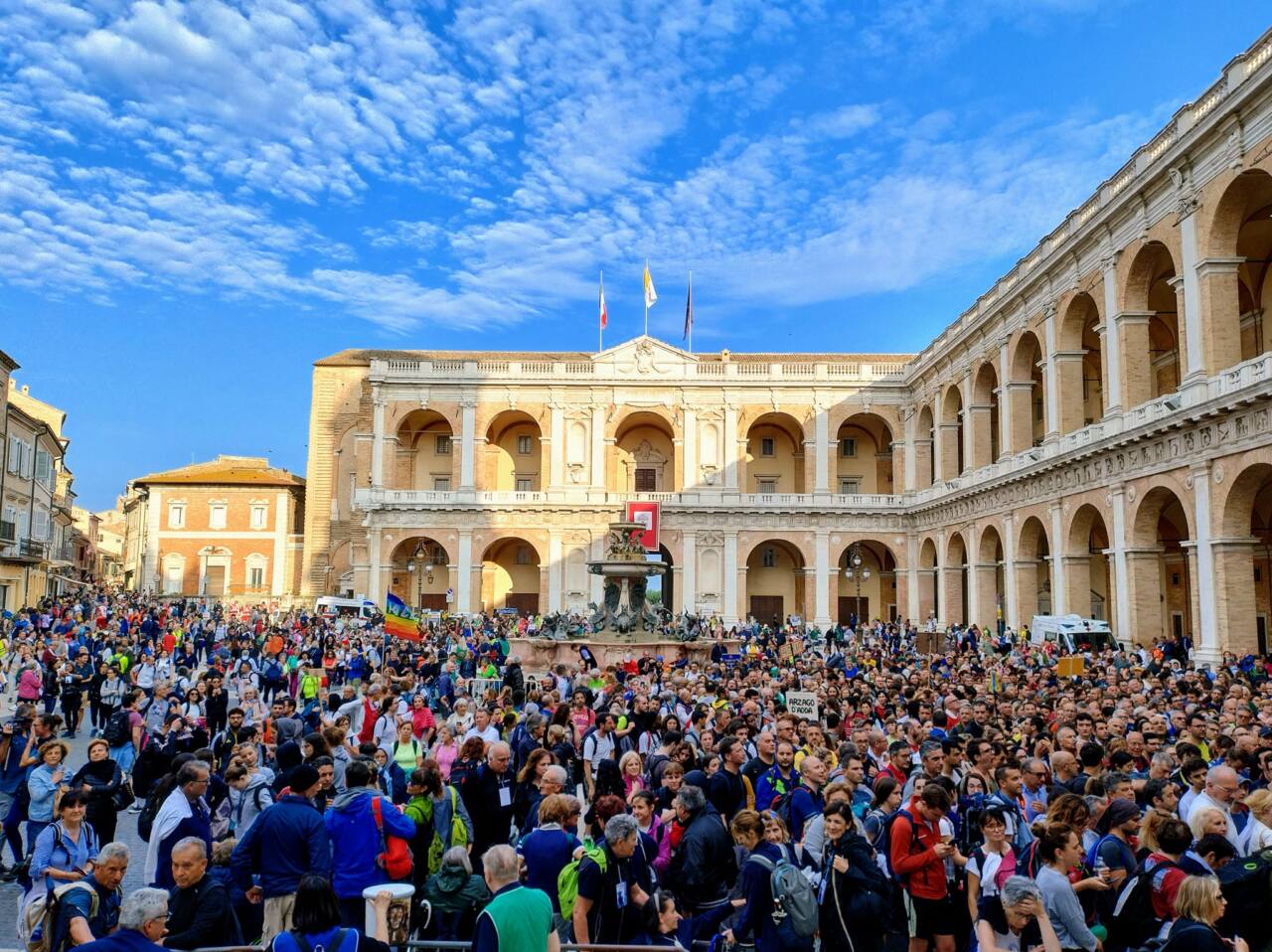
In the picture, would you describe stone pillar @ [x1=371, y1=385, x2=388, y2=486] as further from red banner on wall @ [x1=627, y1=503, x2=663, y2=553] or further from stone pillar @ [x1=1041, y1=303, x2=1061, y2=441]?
stone pillar @ [x1=1041, y1=303, x2=1061, y2=441]

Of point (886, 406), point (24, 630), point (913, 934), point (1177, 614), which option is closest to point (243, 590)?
point (24, 630)

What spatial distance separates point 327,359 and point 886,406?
29237mm

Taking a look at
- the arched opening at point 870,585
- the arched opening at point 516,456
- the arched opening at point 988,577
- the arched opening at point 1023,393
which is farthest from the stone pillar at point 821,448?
the arched opening at point 516,456

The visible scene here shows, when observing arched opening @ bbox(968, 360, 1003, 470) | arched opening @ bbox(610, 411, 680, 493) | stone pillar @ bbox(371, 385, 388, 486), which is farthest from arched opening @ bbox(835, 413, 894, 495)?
stone pillar @ bbox(371, 385, 388, 486)

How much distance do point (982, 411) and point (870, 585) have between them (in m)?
14.0

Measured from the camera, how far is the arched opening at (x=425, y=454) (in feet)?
162

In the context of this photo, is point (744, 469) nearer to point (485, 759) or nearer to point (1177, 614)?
point (1177, 614)

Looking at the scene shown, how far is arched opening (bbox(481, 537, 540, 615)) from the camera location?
48.8m

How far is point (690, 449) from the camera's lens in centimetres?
4550

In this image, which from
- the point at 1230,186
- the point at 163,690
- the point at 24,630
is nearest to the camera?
the point at 163,690

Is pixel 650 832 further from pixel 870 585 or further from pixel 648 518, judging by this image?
pixel 870 585

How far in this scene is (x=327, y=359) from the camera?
51.1 meters

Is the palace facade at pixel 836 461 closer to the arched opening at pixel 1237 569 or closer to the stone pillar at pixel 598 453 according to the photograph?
the stone pillar at pixel 598 453

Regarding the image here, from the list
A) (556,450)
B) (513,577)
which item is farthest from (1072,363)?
(513,577)
